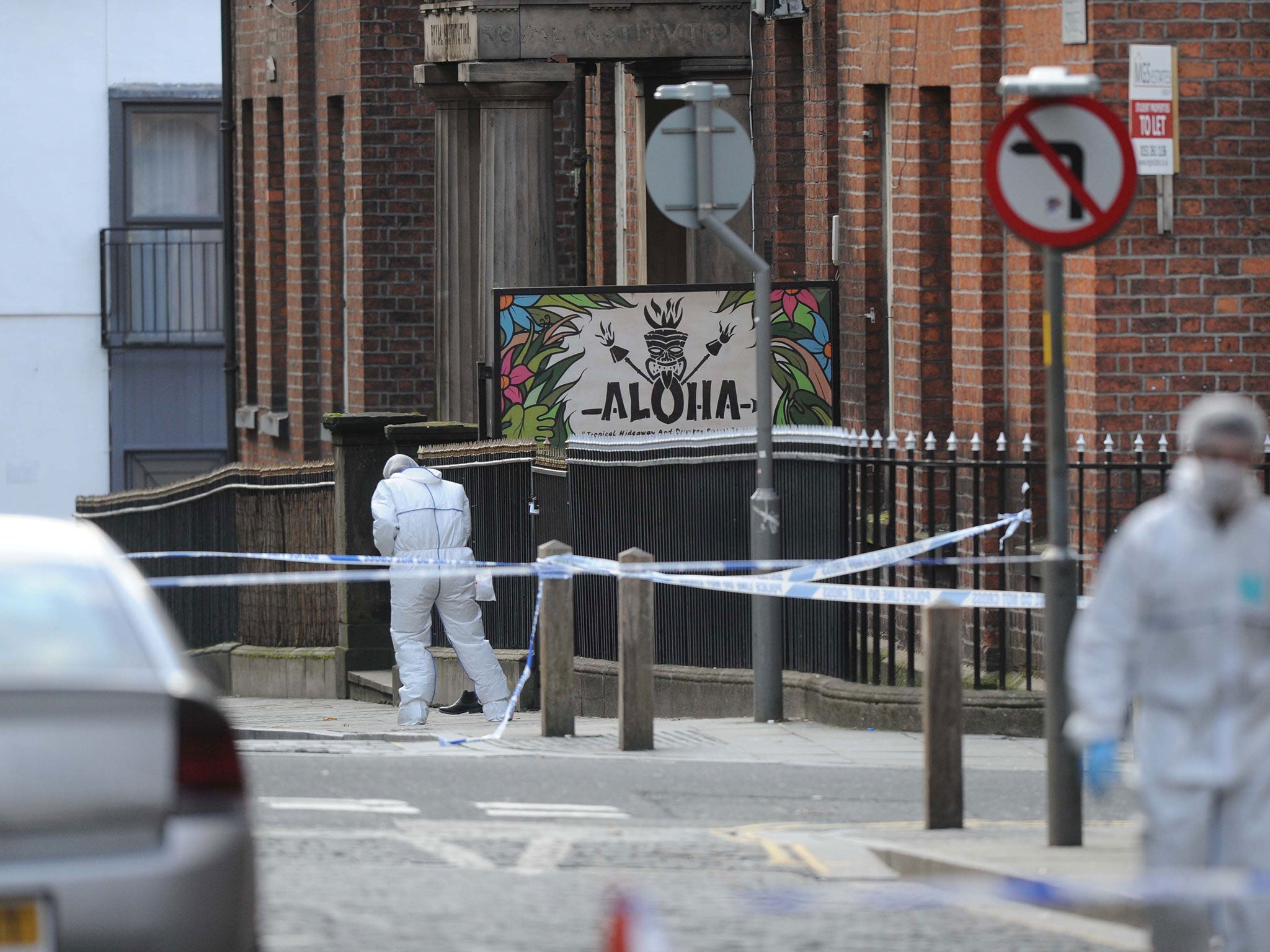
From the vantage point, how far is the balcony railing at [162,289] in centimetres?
3228

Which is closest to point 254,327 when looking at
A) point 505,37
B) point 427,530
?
point 505,37

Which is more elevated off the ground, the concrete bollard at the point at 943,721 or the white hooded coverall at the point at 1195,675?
the white hooded coverall at the point at 1195,675

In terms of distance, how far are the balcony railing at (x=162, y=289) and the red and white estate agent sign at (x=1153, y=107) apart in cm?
2216

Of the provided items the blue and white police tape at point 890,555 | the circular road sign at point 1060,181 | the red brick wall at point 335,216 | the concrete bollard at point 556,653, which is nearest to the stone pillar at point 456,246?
the red brick wall at point 335,216

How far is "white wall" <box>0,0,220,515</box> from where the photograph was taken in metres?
31.9

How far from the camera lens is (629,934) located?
4480mm

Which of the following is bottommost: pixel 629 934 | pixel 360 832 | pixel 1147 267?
pixel 360 832

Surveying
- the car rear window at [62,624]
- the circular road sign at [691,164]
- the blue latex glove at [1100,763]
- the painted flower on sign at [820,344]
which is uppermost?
the circular road sign at [691,164]

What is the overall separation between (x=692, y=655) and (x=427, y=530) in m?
1.89

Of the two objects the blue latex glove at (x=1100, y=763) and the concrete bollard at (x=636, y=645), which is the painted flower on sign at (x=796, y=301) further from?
the blue latex glove at (x=1100, y=763)

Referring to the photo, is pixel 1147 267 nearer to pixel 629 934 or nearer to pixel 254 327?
pixel 629 934

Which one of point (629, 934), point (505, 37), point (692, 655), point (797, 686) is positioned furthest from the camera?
point (505, 37)

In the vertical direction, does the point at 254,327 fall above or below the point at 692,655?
above

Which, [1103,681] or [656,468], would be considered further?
[656,468]
